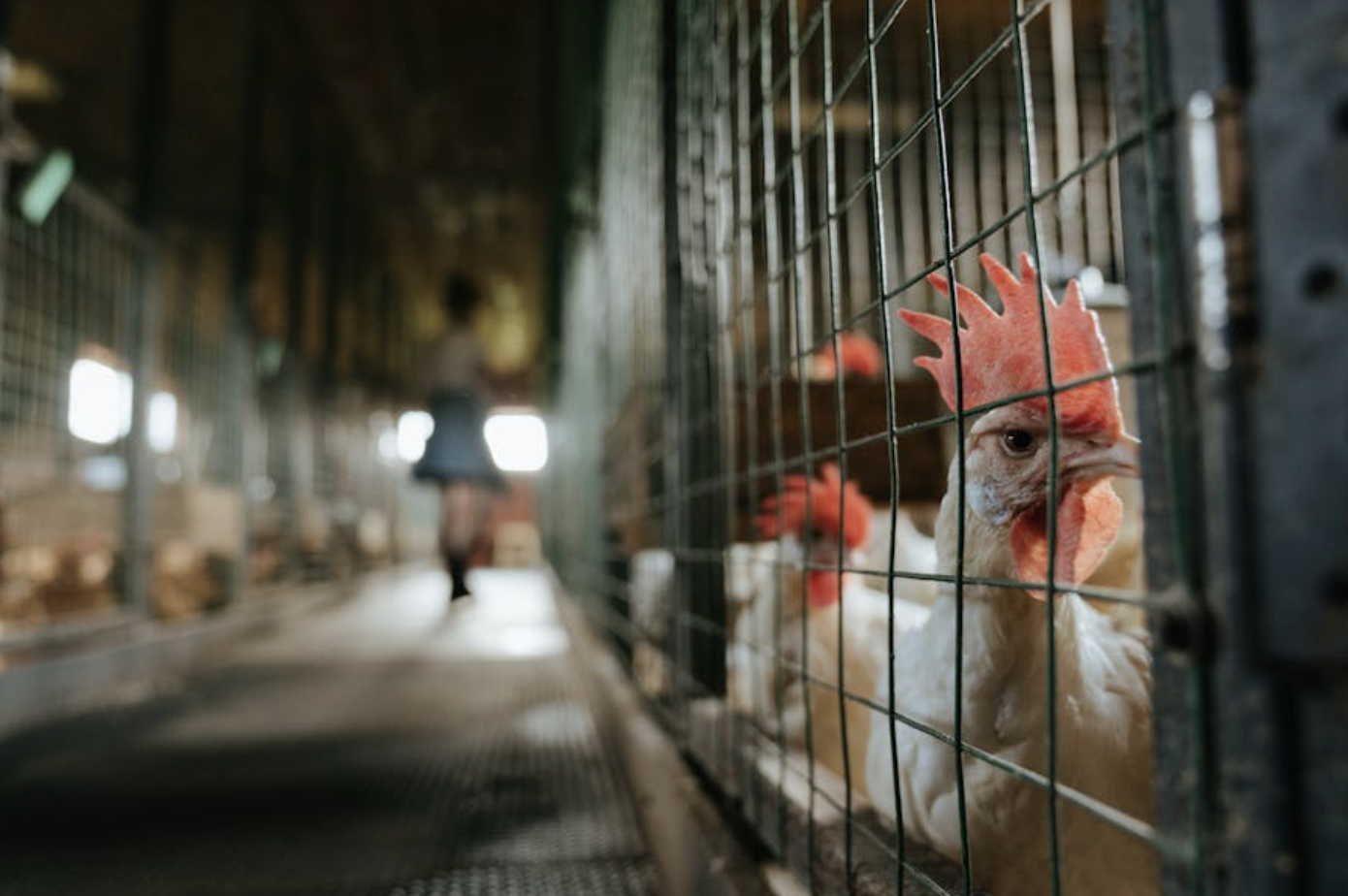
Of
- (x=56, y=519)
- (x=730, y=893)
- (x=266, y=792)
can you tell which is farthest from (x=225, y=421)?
(x=730, y=893)

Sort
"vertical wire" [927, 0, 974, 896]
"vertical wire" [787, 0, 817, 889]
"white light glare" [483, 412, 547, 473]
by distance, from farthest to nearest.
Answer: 1. "white light glare" [483, 412, 547, 473]
2. "vertical wire" [787, 0, 817, 889]
3. "vertical wire" [927, 0, 974, 896]

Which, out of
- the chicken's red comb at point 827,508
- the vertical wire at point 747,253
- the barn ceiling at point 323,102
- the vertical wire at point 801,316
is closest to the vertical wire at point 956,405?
the vertical wire at point 801,316

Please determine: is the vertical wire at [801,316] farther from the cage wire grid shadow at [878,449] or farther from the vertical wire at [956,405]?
A: the vertical wire at [956,405]

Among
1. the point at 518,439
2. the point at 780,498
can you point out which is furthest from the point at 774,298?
the point at 518,439

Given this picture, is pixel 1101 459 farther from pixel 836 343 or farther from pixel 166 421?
pixel 166 421

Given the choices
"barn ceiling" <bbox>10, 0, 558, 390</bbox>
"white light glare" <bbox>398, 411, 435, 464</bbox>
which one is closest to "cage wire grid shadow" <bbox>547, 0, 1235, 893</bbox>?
"barn ceiling" <bbox>10, 0, 558, 390</bbox>

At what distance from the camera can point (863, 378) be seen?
1.84 m

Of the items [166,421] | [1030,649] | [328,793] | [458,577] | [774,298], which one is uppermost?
[166,421]

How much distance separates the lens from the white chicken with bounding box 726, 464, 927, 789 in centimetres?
120

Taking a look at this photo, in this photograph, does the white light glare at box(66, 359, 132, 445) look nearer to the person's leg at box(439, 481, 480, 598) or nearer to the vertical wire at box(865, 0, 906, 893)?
the person's leg at box(439, 481, 480, 598)

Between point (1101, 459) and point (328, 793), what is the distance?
1.86m

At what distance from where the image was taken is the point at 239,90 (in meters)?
6.06

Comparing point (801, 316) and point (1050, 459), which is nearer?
point (1050, 459)

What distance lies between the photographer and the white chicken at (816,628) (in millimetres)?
1202
